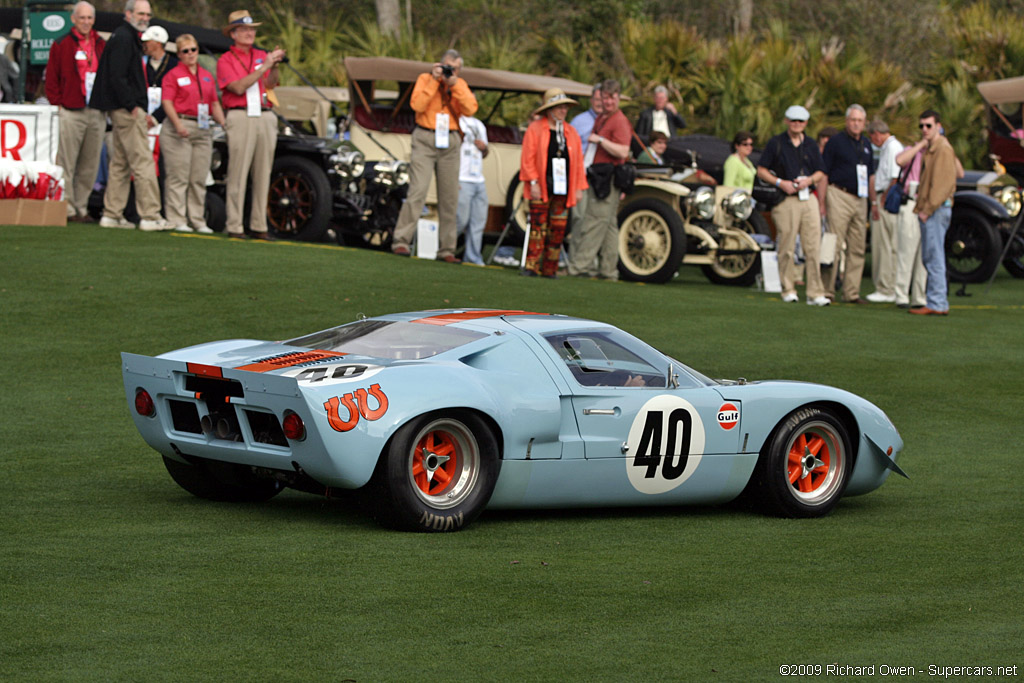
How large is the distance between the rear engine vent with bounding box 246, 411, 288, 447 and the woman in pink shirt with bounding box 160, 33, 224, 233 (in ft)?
27.6

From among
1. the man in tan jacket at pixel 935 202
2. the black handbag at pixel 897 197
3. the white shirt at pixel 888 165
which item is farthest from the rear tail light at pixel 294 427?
the white shirt at pixel 888 165

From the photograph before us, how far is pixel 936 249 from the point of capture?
14.5 meters

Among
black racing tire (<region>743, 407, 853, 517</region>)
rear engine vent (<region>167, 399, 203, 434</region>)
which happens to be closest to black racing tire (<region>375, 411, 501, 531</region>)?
rear engine vent (<region>167, 399, 203, 434</region>)

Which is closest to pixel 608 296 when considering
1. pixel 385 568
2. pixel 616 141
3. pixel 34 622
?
pixel 616 141

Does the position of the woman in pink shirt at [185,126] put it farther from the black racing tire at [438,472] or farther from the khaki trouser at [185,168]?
the black racing tire at [438,472]

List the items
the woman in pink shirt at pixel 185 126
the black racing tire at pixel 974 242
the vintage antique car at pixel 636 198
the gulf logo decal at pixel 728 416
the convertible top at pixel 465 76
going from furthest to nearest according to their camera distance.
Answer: the black racing tire at pixel 974 242 → the convertible top at pixel 465 76 → the vintage antique car at pixel 636 198 → the woman in pink shirt at pixel 185 126 → the gulf logo decal at pixel 728 416

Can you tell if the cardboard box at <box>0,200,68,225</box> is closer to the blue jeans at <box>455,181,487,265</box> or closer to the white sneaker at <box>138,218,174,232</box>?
the white sneaker at <box>138,218,174,232</box>

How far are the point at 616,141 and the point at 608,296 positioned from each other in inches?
101

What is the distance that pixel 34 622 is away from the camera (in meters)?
4.45

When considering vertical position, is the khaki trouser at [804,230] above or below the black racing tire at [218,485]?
above

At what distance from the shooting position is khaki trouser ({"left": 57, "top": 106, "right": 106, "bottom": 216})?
14.4 metres

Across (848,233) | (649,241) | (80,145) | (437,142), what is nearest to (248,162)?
(80,145)

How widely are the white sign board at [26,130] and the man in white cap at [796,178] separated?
23.0 feet

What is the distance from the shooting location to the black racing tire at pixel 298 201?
49.9 ft
